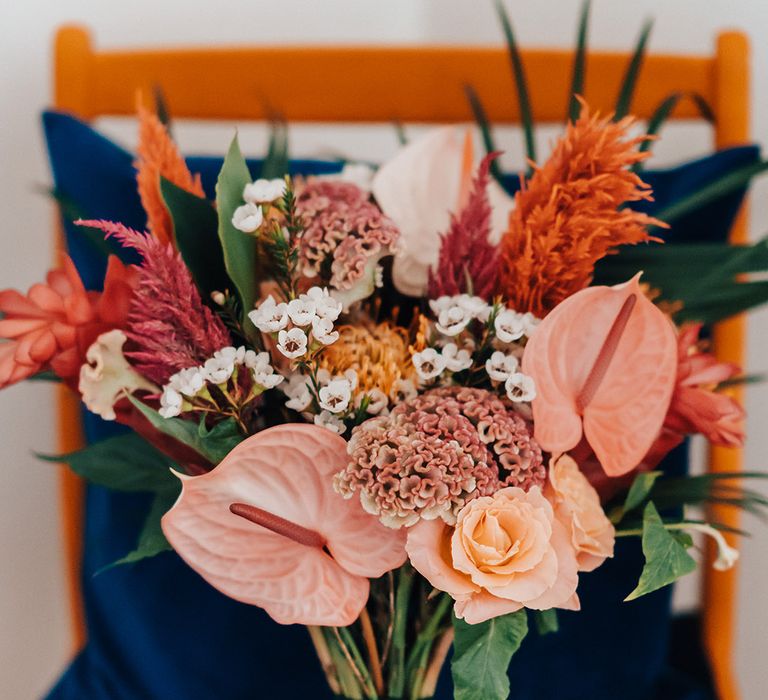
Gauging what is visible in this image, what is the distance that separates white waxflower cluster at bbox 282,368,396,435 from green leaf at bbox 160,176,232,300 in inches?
4.1

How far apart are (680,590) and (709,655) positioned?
270 millimetres

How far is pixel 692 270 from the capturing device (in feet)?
1.97

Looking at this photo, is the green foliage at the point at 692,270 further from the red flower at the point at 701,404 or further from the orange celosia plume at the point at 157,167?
the orange celosia plume at the point at 157,167

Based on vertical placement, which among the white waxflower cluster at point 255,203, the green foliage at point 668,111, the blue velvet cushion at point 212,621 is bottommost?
the blue velvet cushion at point 212,621

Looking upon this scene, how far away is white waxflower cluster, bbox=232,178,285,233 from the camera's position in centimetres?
45

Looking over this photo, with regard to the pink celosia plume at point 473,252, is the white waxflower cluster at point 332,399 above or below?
below

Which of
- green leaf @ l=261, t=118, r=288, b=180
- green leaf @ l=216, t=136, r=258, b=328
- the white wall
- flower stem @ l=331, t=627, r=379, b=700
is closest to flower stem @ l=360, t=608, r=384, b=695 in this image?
flower stem @ l=331, t=627, r=379, b=700

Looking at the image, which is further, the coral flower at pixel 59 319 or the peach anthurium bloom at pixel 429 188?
the peach anthurium bloom at pixel 429 188

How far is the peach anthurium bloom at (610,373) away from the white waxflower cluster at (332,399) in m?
0.10

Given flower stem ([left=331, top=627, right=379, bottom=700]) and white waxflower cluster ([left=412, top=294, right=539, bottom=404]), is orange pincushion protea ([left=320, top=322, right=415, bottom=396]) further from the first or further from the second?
flower stem ([left=331, top=627, right=379, bottom=700])

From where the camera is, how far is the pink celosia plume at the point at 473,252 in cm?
50

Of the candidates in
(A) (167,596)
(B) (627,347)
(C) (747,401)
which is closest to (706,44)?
(C) (747,401)

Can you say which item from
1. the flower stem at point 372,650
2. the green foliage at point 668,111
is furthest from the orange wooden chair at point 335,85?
the flower stem at point 372,650

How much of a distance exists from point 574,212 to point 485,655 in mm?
276
